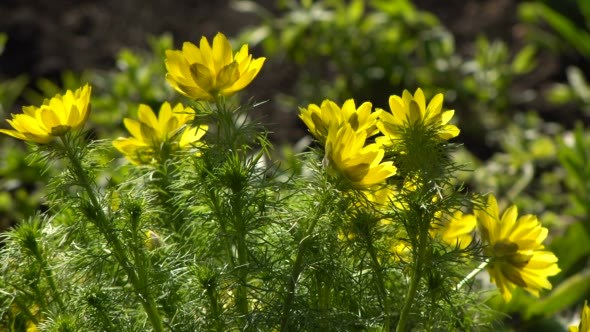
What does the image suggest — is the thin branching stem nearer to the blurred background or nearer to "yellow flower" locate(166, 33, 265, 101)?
"yellow flower" locate(166, 33, 265, 101)

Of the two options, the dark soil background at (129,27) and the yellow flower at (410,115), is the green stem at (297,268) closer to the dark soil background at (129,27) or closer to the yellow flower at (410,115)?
the yellow flower at (410,115)

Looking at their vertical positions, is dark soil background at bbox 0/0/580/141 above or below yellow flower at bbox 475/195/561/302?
above

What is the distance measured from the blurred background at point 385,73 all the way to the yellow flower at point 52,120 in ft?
2.87

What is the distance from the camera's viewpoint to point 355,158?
0.81 m

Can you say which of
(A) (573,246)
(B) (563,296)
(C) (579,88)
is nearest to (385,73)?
(C) (579,88)

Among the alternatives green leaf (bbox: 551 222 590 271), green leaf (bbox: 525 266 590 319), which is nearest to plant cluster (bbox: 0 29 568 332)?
green leaf (bbox: 525 266 590 319)

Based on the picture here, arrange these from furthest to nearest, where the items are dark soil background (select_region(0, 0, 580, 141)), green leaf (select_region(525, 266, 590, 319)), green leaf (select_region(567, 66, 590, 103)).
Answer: dark soil background (select_region(0, 0, 580, 141)) < green leaf (select_region(567, 66, 590, 103)) < green leaf (select_region(525, 266, 590, 319))

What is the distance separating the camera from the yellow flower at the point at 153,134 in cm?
103

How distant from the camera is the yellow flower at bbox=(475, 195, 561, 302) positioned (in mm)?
956

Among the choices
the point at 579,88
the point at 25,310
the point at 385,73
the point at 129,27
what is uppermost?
the point at 129,27

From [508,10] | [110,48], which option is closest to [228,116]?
[110,48]

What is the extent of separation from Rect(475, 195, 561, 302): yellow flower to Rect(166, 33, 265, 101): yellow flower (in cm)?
30

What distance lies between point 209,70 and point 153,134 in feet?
0.65

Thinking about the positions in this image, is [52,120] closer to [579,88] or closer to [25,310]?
[25,310]
